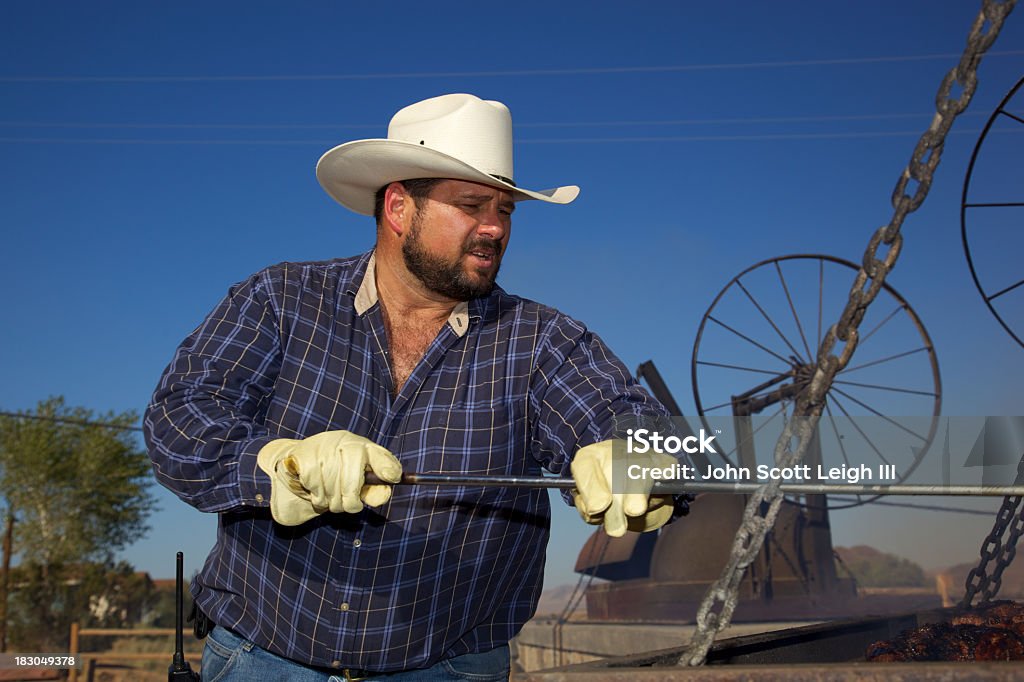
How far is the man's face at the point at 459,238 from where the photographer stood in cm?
275

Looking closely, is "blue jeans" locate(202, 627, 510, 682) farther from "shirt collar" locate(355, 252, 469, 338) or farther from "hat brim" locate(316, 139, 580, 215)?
"hat brim" locate(316, 139, 580, 215)

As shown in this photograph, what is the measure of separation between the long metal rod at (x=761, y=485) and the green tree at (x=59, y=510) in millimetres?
23392

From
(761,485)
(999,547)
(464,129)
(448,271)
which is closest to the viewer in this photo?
(761,485)

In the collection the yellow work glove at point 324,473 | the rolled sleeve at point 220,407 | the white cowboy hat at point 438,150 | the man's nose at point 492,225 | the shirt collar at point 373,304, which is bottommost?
the yellow work glove at point 324,473

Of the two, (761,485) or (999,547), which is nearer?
(761,485)

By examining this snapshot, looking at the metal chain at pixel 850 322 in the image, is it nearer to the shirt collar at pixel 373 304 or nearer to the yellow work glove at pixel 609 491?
the yellow work glove at pixel 609 491

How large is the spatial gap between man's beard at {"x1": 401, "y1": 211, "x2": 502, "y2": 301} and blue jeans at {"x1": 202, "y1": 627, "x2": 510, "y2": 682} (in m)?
1.03

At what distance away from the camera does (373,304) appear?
2.83m

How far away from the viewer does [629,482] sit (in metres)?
2.12

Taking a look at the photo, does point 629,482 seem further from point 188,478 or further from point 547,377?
point 188,478

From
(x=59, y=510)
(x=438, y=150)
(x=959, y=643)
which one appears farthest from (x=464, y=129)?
(x=59, y=510)

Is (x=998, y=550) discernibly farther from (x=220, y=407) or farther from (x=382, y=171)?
(x=220, y=407)

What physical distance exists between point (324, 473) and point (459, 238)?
0.97 metres

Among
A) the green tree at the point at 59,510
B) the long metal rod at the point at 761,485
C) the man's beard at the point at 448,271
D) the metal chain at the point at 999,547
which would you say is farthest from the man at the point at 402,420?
the green tree at the point at 59,510
